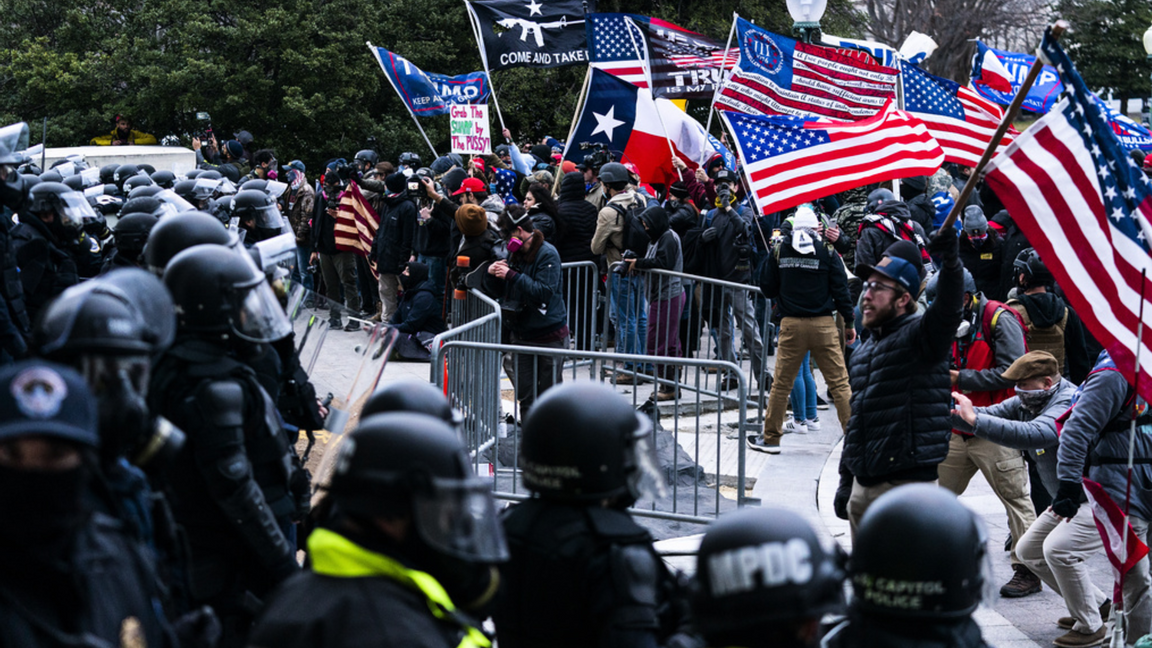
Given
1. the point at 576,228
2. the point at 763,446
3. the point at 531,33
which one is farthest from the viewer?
the point at 531,33

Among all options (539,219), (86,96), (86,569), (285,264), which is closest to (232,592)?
(86,569)

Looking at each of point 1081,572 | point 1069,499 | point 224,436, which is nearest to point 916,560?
point 224,436

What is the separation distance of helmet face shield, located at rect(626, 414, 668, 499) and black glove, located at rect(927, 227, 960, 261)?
2.34 meters

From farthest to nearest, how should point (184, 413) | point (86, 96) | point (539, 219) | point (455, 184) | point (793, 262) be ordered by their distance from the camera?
point (86, 96) → point (455, 184) → point (539, 219) → point (793, 262) → point (184, 413)

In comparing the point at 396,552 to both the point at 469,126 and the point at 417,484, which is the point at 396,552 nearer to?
the point at 417,484

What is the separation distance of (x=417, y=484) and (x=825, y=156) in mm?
6573

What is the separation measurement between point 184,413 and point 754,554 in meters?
2.21

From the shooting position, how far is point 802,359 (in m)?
9.45

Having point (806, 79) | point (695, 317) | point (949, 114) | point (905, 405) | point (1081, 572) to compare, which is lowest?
point (1081, 572)

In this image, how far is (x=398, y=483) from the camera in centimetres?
258

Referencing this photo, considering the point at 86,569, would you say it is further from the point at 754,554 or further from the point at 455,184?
the point at 455,184

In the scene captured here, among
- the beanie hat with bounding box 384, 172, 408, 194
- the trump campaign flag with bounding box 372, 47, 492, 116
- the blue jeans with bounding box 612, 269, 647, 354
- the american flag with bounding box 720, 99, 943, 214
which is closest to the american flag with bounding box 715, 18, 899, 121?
the american flag with bounding box 720, 99, 943, 214

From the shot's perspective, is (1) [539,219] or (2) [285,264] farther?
(1) [539,219]

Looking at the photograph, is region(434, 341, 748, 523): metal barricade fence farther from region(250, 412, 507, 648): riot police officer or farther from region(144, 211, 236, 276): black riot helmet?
region(250, 412, 507, 648): riot police officer
